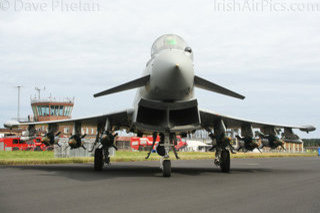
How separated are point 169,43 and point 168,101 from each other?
6.47 ft

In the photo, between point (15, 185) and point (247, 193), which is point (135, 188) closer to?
point (247, 193)

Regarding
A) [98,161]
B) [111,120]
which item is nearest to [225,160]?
[111,120]

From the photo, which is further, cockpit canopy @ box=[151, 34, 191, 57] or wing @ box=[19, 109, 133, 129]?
wing @ box=[19, 109, 133, 129]

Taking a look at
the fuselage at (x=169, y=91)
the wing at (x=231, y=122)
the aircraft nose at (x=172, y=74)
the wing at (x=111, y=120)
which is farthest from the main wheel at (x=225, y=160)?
the aircraft nose at (x=172, y=74)

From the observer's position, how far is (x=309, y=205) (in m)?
6.53

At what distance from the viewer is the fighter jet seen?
35.8 feet

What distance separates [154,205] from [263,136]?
1197 centimetres

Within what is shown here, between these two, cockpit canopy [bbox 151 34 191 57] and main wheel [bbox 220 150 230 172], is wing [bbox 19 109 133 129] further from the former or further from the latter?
main wheel [bbox 220 150 230 172]

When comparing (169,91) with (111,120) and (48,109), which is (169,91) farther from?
(48,109)

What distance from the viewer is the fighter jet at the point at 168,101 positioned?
1090 centimetres

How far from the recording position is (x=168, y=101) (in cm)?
1195

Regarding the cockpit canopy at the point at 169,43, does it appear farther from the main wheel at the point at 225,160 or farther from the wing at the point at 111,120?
the main wheel at the point at 225,160

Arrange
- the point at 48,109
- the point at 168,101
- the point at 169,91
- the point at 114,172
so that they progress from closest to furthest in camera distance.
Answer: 1. the point at 169,91
2. the point at 168,101
3. the point at 114,172
4. the point at 48,109

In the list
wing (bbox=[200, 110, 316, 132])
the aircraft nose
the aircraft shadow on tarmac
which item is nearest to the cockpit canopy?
the aircraft nose
